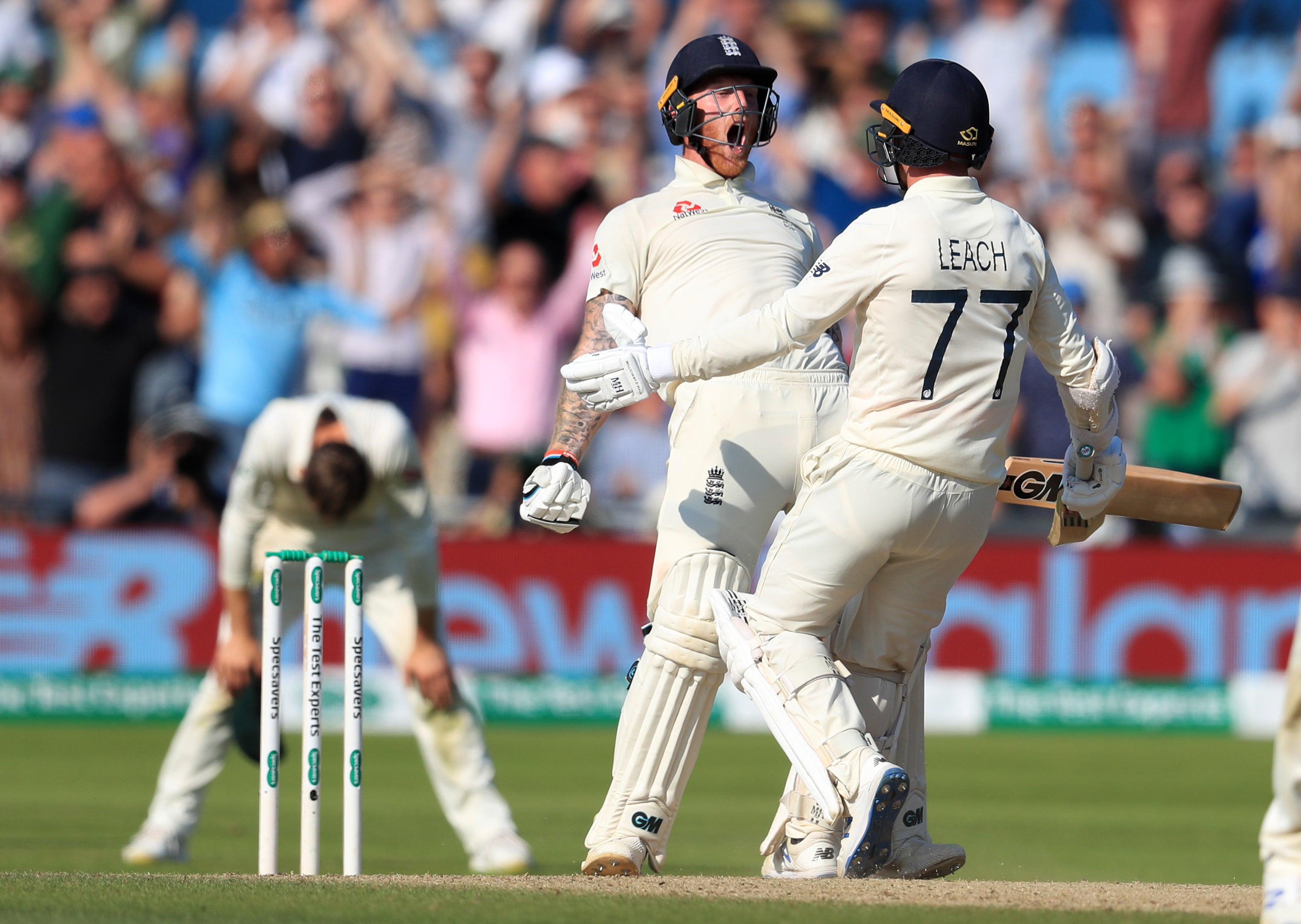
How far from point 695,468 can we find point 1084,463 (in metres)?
1.03

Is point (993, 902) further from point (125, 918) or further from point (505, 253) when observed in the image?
point (505, 253)

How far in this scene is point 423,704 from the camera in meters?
6.77

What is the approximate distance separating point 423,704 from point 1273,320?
282 inches

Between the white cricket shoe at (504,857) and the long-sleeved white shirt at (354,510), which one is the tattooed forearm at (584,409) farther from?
the white cricket shoe at (504,857)

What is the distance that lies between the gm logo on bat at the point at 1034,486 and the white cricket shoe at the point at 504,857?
7.84ft

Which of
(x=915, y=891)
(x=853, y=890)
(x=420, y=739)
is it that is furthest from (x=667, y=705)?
(x=420, y=739)

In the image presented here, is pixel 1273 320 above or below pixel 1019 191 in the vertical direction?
below

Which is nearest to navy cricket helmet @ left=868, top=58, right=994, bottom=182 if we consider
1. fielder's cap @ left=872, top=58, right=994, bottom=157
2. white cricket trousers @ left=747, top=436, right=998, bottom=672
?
fielder's cap @ left=872, top=58, right=994, bottom=157

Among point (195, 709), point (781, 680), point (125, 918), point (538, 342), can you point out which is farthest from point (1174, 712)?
point (125, 918)

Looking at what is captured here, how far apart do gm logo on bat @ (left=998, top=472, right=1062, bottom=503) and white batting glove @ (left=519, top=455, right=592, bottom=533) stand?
118 cm

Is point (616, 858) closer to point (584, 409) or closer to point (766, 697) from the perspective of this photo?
point (766, 697)

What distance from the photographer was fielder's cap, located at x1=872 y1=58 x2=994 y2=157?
4605mm

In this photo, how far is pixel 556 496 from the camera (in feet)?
15.6

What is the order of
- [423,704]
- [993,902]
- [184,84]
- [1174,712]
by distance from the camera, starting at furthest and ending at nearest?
[184,84] → [1174,712] → [423,704] → [993,902]
